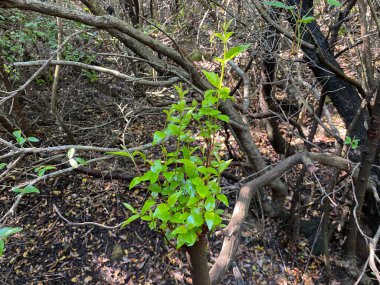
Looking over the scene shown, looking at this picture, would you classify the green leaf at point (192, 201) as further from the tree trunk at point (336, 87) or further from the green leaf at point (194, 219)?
the tree trunk at point (336, 87)

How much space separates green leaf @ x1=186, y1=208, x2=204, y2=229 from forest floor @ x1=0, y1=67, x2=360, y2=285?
2.07 m

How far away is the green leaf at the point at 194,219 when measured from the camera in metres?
1.12

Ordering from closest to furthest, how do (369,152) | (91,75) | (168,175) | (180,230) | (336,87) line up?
(180,230), (168,175), (369,152), (336,87), (91,75)

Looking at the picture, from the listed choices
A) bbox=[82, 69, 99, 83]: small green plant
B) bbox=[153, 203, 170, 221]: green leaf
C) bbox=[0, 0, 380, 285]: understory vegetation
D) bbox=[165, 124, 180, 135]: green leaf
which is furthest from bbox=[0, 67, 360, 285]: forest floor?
bbox=[153, 203, 170, 221]: green leaf

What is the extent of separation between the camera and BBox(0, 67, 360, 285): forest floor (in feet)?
11.1

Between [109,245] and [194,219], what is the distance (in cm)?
278

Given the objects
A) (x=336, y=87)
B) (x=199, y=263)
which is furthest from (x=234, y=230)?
(x=336, y=87)

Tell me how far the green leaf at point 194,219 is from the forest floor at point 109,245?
2.07 m

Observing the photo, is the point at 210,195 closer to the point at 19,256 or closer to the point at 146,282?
the point at 146,282

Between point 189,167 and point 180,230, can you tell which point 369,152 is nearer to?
point 189,167

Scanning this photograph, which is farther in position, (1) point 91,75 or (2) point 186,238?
(1) point 91,75

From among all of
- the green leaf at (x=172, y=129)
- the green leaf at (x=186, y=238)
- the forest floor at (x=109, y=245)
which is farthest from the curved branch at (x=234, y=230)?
the forest floor at (x=109, y=245)

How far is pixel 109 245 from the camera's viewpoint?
3.58 meters

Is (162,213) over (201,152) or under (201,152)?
over
